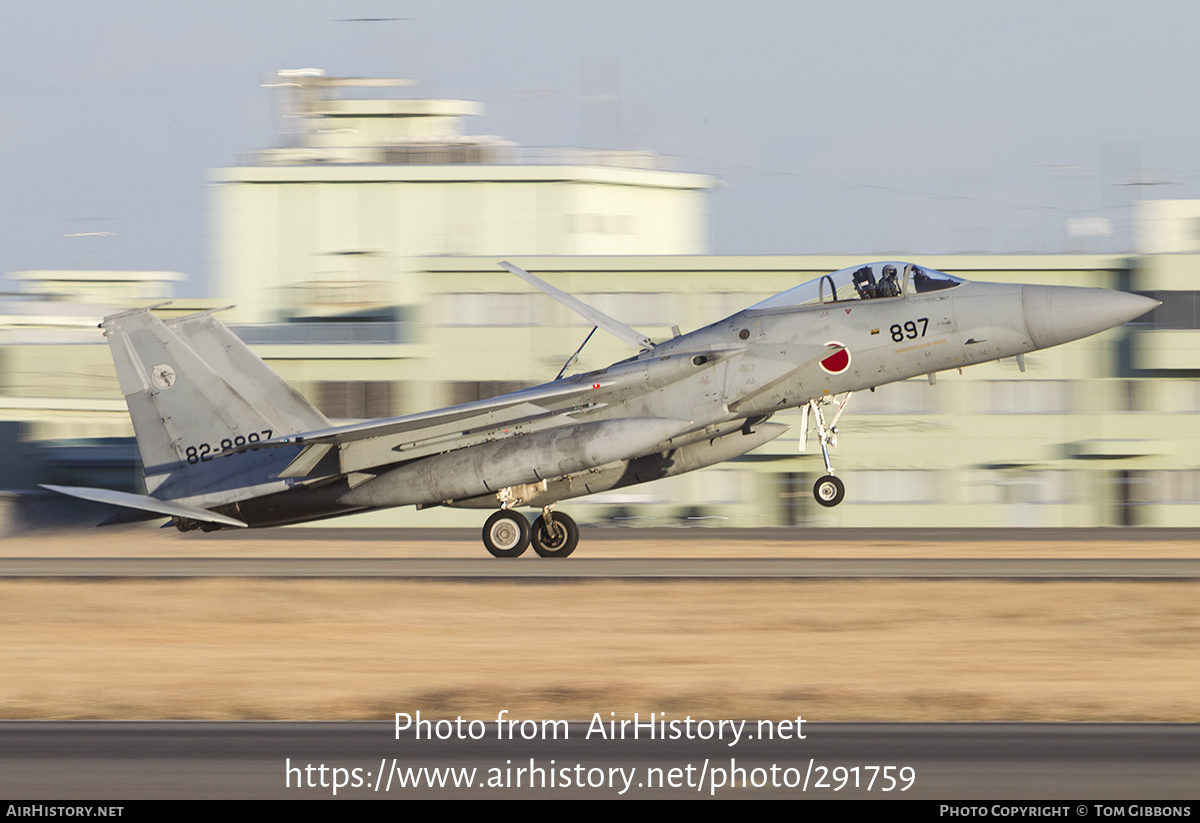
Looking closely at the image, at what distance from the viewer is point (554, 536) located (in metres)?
Answer: 27.2

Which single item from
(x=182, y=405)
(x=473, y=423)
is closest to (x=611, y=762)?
(x=473, y=423)

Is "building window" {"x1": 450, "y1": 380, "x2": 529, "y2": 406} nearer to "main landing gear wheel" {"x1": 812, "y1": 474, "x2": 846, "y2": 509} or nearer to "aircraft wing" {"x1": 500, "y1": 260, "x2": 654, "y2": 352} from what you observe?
"aircraft wing" {"x1": 500, "y1": 260, "x2": 654, "y2": 352}

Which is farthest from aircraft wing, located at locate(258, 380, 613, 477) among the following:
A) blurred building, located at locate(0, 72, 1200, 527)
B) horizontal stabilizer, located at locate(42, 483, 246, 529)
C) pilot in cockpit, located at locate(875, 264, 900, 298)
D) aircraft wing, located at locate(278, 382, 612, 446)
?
blurred building, located at locate(0, 72, 1200, 527)

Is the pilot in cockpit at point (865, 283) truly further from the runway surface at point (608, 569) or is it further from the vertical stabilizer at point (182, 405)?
the vertical stabilizer at point (182, 405)

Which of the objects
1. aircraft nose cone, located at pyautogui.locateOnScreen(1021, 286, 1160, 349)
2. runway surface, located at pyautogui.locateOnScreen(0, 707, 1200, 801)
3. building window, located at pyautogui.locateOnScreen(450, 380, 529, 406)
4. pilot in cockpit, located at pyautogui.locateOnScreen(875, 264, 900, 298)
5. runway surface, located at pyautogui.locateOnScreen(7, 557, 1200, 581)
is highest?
pilot in cockpit, located at pyautogui.locateOnScreen(875, 264, 900, 298)

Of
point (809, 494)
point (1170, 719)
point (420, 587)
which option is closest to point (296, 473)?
point (420, 587)

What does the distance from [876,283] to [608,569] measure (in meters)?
7.51

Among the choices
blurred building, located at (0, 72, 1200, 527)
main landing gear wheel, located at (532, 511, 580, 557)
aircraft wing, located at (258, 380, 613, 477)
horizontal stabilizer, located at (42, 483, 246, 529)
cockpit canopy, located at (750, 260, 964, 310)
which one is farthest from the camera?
blurred building, located at (0, 72, 1200, 527)

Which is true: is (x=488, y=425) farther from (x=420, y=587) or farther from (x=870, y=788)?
(x=870, y=788)

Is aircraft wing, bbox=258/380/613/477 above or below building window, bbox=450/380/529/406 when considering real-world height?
below

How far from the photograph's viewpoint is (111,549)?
117 feet

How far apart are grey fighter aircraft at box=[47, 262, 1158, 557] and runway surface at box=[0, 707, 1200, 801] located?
10.8 metres

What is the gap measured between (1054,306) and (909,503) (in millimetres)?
27050

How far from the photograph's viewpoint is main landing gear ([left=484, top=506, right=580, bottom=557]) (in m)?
26.9
